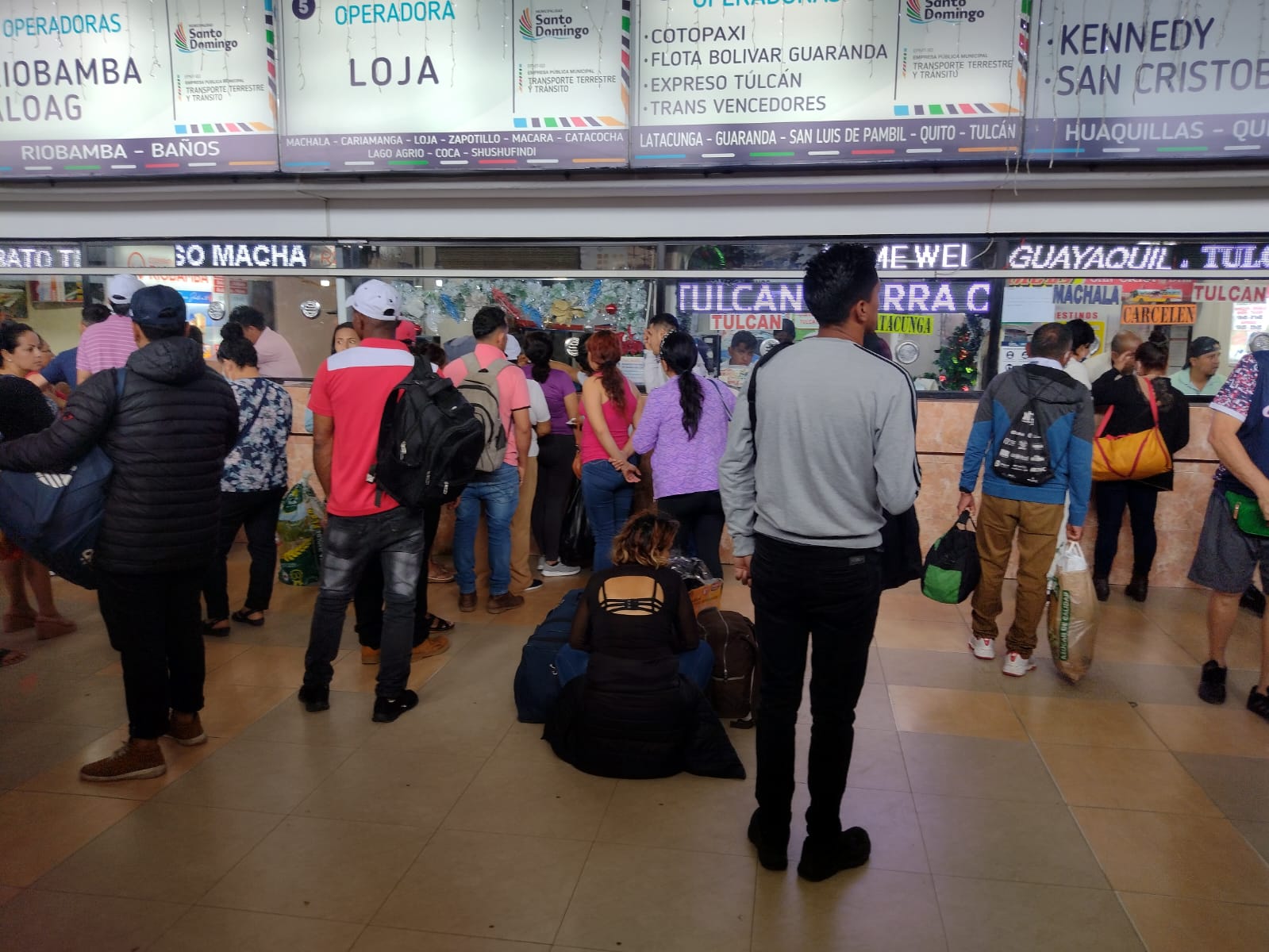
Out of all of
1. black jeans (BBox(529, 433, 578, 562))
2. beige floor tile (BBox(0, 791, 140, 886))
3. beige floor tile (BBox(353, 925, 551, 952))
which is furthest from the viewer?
black jeans (BBox(529, 433, 578, 562))

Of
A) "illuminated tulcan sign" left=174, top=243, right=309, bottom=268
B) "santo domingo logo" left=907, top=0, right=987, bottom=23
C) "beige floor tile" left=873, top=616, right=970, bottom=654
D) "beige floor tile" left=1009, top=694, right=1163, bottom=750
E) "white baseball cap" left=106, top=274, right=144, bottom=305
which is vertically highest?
"santo domingo logo" left=907, top=0, right=987, bottom=23

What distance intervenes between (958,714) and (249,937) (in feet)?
10.6

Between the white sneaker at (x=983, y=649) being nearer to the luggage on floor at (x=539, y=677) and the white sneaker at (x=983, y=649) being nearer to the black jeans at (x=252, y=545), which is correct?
the luggage on floor at (x=539, y=677)

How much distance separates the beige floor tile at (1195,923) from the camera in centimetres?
284

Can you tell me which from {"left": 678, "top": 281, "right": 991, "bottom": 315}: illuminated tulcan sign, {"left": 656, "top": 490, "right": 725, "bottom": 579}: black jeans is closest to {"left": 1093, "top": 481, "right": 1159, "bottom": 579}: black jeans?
{"left": 678, "top": 281, "right": 991, "bottom": 315}: illuminated tulcan sign

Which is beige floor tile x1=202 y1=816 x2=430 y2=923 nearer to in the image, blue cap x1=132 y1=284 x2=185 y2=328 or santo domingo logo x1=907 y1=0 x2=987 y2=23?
blue cap x1=132 y1=284 x2=185 y2=328

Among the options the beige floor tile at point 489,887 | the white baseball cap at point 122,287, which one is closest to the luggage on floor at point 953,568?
the beige floor tile at point 489,887

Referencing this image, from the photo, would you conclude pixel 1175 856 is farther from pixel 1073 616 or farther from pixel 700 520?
pixel 700 520

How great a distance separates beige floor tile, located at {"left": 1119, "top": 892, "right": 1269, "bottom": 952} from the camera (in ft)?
9.31

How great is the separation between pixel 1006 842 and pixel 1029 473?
6.70 feet

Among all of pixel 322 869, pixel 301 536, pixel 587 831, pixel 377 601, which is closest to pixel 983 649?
pixel 587 831

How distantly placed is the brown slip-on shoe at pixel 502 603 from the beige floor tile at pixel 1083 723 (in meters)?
3.04

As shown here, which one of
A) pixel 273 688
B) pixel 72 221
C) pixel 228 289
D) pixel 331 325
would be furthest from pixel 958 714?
pixel 72 221

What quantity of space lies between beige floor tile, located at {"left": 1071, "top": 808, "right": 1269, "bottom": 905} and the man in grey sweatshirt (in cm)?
105
